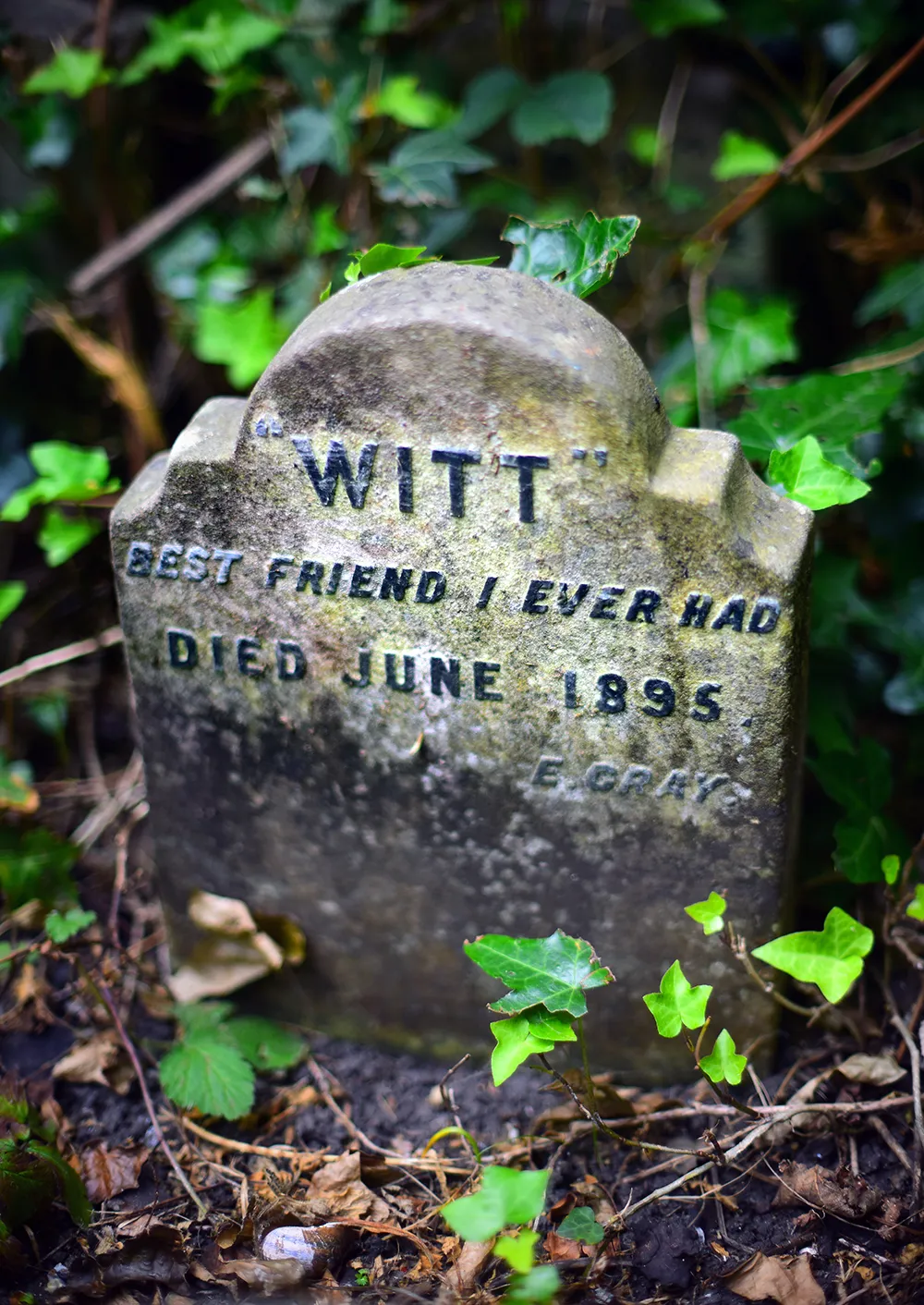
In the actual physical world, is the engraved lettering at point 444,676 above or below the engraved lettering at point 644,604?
below

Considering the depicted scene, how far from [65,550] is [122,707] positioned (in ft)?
2.11

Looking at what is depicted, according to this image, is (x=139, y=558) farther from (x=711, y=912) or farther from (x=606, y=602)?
(x=711, y=912)

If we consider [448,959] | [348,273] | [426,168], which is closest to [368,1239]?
[448,959]

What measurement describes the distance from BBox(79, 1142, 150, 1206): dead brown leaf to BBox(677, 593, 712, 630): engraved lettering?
1149 millimetres

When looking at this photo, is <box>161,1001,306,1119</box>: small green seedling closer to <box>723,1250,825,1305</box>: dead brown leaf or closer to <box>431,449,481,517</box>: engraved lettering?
<box>723,1250,825,1305</box>: dead brown leaf

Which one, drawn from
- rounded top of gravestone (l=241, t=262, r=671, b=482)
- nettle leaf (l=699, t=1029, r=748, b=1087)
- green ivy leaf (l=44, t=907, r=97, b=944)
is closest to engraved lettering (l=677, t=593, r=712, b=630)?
rounded top of gravestone (l=241, t=262, r=671, b=482)

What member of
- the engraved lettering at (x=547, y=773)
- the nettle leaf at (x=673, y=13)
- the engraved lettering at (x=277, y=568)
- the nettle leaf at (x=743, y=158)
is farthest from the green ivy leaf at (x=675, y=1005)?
the nettle leaf at (x=673, y=13)

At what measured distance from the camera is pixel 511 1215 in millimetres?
1186

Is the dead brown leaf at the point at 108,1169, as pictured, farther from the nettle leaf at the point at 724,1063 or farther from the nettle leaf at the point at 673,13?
the nettle leaf at the point at 673,13

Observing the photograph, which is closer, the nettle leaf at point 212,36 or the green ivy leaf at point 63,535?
the green ivy leaf at point 63,535

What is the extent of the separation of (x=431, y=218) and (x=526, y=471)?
1187 mm

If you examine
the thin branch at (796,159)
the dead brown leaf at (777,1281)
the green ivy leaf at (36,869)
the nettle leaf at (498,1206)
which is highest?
the thin branch at (796,159)

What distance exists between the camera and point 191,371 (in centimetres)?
288

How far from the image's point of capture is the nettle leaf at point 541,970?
142 cm
